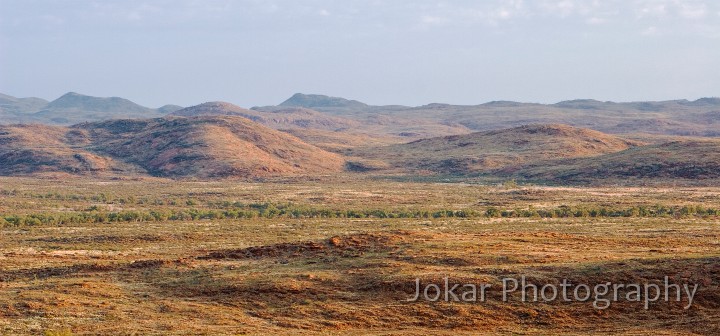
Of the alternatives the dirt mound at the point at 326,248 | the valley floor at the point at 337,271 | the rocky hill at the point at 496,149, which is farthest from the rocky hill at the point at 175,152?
the dirt mound at the point at 326,248

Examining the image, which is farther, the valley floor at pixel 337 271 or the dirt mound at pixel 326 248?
the dirt mound at pixel 326 248

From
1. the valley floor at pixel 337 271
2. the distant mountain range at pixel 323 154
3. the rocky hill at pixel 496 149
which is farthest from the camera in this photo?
the rocky hill at pixel 496 149

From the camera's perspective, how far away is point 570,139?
123m

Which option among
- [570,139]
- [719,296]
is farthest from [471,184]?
[719,296]

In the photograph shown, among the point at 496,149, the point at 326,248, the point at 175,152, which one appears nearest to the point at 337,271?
the point at 326,248

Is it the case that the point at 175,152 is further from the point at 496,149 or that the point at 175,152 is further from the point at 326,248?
the point at 326,248

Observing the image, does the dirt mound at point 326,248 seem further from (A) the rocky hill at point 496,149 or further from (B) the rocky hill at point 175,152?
(A) the rocky hill at point 496,149

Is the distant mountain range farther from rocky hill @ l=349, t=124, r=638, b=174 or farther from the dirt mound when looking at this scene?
the dirt mound

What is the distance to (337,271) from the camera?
90.7 ft

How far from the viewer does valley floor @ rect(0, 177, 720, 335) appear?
21578mm

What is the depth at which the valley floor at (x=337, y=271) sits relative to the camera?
21578 millimetres

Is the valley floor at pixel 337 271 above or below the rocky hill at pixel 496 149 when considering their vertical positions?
below

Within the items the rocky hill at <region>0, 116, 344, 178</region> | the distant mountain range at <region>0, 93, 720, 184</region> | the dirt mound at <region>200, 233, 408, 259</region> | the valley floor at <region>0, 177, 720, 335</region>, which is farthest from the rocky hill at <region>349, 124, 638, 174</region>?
the dirt mound at <region>200, 233, 408, 259</region>

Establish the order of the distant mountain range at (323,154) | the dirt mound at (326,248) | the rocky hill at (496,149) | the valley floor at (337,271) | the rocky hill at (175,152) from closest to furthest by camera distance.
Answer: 1. the valley floor at (337,271)
2. the dirt mound at (326,248)
3. the distant mountain range at (323,154)
4. the rocky hill at (175,152)
5. the rocky hill at (496,149)
